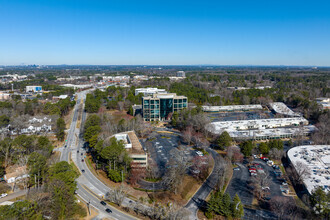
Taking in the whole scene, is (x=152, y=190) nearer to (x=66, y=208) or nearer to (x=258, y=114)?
(x=66, y=208)

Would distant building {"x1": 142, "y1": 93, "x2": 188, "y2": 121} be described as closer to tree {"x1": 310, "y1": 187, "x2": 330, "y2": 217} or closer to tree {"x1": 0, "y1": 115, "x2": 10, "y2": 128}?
tree {"x1": 0, "y1": 115, "x2": 10, "y2": 128}

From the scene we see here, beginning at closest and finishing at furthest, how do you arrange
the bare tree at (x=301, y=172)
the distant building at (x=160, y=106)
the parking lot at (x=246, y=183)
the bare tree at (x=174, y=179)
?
the parking lot at (x=246, y=183) → the bare tree at (x=174, y=179) → the bare tree at (x=301, y=172) → the distant building at (x=160, y=106)

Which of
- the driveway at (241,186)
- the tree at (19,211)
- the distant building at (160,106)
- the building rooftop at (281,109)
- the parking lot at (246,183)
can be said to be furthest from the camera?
the building rooftop at (281,109)

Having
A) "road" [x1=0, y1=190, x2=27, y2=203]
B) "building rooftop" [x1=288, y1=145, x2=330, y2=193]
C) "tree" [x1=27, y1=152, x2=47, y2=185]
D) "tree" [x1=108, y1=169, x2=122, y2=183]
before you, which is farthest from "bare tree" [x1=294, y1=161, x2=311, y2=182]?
"road" [x1=0, y1=190, x2=27, y2=203]

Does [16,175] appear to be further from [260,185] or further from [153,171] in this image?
[260,185]

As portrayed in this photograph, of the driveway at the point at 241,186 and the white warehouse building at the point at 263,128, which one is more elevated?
the white warehouse building at the point at 263,128

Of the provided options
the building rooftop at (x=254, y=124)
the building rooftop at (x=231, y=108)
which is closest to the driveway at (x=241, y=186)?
the building rooftop at (x=254, y=124)

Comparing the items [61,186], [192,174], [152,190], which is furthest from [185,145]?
[61,186]

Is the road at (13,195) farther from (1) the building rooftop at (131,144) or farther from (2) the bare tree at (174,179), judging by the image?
(2) the bare tree at (174,179)
